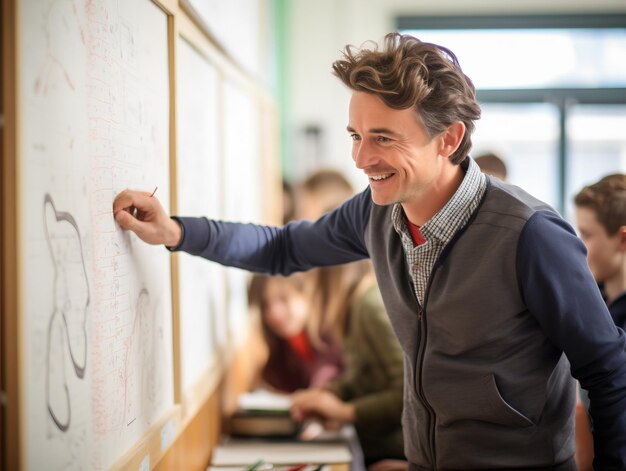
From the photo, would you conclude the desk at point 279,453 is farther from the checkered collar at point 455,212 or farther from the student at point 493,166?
the student at point 493,166

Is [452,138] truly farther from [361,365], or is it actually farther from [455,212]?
[361,365]

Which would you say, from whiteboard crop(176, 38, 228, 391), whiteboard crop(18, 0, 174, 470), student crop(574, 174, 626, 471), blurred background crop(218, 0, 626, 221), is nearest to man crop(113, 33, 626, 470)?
whiteboard crop(18, 0, 174, 470)

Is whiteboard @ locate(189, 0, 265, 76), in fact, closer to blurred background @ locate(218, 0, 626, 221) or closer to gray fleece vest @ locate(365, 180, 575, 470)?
gray fleece vest @ locate(365, 180, 575, 470)

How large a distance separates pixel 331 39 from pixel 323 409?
117 inches

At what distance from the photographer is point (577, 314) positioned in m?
1.20

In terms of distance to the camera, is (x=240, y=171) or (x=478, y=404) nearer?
(x=478, y=404)

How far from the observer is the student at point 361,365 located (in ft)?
6.82

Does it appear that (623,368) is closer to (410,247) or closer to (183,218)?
(410,247)

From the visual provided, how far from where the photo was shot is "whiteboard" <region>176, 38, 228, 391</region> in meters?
1.65

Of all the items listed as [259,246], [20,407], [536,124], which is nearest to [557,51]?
[536,124]

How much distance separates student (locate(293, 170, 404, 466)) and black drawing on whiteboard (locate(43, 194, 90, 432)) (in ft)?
3.97

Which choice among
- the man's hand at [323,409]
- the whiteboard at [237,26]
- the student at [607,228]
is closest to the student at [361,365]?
the man's hand at [323,409]

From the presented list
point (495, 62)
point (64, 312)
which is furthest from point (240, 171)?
point (495, 62)

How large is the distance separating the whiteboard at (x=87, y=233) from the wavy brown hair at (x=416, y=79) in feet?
1.32
